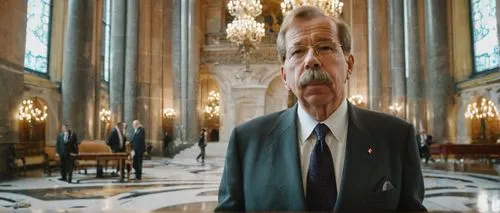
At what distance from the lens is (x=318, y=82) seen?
1.84 m

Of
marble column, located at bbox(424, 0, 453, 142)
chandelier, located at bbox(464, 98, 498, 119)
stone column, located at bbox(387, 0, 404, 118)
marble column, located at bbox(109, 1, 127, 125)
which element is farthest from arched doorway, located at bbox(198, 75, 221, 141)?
marble column, located at bbox(424, 0, 453, 142)

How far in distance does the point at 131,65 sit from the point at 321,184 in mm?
18803

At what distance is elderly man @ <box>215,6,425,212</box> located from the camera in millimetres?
1786

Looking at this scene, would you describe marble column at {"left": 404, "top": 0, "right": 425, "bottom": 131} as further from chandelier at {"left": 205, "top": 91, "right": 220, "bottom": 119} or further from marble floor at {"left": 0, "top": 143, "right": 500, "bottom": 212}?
chandelier at {"left": 205, "top": 91, "right": 220, "bottom": 119}

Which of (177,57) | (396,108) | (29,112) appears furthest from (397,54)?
(29,112)

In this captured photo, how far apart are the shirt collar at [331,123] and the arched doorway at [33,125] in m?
16.5

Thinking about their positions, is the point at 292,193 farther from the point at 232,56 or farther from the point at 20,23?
the point at 232,56

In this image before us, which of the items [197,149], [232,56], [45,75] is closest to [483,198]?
[45,75]

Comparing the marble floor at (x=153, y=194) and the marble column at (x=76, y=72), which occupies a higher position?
the marble column at (x=76, y=72)

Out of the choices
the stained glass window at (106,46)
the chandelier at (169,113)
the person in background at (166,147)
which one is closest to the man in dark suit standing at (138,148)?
the person in background at (166,147)

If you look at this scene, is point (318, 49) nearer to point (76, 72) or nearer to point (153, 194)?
point (153, 194)

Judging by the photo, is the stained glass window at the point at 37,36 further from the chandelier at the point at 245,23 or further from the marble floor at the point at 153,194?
the marble floor at the point at 153,194

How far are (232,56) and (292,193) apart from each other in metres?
31.4

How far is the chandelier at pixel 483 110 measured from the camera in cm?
1973
